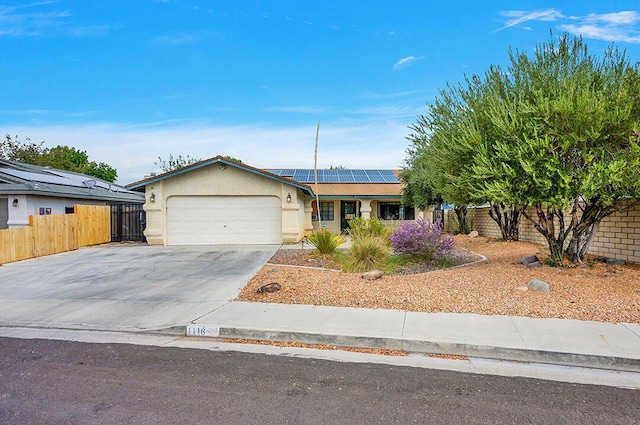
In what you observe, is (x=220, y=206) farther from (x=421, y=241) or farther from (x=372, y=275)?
(x=372, y=275)

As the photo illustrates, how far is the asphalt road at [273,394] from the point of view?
12.1 feet

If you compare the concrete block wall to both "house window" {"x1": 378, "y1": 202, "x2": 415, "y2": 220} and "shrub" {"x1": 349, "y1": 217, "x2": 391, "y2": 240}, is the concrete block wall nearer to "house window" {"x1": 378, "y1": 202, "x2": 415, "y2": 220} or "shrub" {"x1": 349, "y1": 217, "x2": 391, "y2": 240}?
"shrub" {"x1": 349, "y1": 217, "x2": 391, "y2": 240}

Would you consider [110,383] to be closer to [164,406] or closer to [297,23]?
[164,406]

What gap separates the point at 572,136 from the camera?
830cm

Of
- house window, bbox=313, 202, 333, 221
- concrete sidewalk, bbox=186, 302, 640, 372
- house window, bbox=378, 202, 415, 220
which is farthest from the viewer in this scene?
house window, bbox=378, 202, 415, 220

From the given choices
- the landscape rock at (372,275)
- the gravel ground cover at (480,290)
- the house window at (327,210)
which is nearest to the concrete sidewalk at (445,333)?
the gravel ground cover at (480,290)

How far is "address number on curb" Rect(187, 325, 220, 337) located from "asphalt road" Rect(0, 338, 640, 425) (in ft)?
3.45

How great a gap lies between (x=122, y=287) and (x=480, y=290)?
325 inches

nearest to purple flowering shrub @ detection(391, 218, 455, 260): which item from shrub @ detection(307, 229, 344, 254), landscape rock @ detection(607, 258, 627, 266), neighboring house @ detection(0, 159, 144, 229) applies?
shrub @ detection(307, 229, 344, 254)

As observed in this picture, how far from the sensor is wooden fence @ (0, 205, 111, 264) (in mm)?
14414

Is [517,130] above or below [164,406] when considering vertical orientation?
above

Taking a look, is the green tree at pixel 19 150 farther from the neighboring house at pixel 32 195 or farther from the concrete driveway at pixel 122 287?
the concrete driveway at pixel 122 287

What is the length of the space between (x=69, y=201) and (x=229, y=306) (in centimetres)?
1781

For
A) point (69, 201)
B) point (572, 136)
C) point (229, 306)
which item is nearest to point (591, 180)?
point (572, 136)
